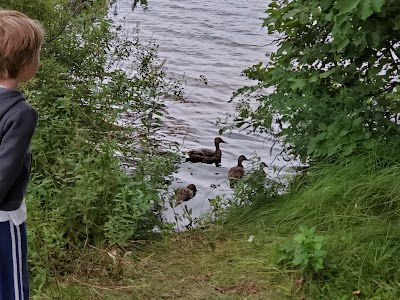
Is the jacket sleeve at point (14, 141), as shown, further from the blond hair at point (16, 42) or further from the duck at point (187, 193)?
the duck at point (187, 193)

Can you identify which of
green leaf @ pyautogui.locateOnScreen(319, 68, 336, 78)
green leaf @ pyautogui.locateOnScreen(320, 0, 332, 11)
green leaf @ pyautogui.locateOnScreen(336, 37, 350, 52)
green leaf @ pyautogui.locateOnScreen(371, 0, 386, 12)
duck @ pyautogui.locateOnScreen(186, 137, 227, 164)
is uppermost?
green leaf @ pyautogui.locateOnScreen(371, 0, 386, 12)

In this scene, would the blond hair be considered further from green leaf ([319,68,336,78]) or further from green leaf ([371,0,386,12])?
green leaf ([319,68,336,78])

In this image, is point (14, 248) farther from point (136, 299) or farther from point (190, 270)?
point (190, 270)

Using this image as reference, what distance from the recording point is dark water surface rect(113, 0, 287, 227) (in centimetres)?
807

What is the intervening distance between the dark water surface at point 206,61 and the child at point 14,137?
10.7 feet

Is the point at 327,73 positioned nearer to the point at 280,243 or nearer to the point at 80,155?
the point at 280,243

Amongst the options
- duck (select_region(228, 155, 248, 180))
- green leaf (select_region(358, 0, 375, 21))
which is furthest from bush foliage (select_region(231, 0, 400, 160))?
duck (select_region(228, 155, 248, 180))

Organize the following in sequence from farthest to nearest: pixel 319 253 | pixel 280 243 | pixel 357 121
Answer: pixel 357 121 < pixel 280 243 < pixel 319 253

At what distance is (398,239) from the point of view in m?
3.99

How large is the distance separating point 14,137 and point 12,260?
595 mm

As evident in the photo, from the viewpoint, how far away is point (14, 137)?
8.10ft

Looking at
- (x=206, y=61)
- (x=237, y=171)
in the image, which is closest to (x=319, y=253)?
(x=237, y=171)

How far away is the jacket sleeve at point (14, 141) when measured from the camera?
247 cm

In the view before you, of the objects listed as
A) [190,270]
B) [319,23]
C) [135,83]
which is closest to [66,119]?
[135,83]
